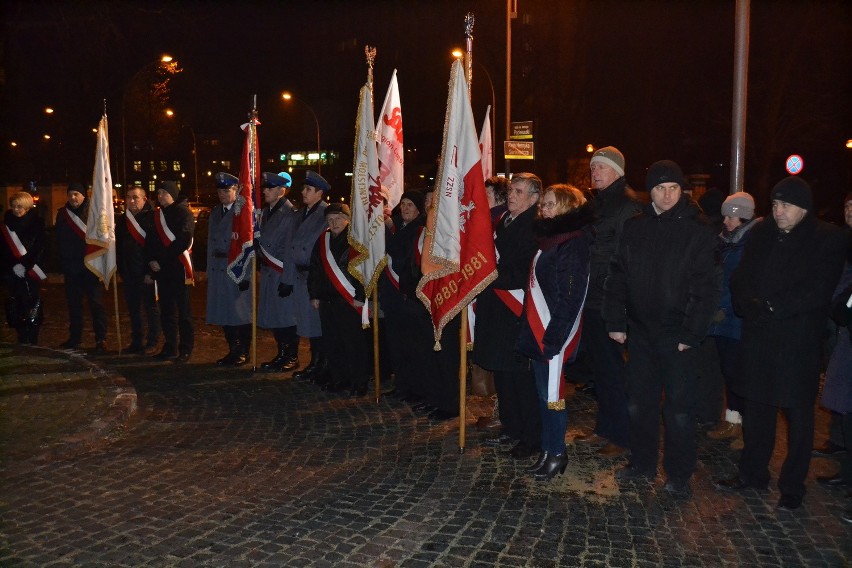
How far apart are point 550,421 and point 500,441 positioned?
0.89 meters

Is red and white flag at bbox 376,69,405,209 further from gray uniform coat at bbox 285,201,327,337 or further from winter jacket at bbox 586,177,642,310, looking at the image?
winter jacket at bbox 586,177,642,310

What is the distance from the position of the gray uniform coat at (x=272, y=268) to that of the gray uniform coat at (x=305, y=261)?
138 millimetres

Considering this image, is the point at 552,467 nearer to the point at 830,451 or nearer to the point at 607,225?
the point at 607,225

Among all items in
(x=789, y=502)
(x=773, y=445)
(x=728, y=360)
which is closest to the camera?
(x=789, y=502)

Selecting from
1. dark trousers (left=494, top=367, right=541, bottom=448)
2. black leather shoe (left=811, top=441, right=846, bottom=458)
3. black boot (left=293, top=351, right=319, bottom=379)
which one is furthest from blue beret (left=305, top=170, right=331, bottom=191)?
black leather shoe (left=811, top=441, right=846, bottom=458)

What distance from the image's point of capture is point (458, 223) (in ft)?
21.2

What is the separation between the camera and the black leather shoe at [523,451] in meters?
6.36

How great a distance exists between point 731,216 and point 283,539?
14.4ft

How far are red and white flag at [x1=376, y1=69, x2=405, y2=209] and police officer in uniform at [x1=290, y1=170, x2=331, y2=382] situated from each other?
0.94 metres

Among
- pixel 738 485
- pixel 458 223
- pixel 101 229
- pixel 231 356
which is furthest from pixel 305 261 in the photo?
pixel 738 485

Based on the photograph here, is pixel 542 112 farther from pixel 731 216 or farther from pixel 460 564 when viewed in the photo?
pixel 460 564

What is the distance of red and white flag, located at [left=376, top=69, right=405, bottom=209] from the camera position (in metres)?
8.41

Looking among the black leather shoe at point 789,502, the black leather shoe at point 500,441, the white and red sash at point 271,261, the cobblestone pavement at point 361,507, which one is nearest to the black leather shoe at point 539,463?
the cobblestone pavement at point 361,507

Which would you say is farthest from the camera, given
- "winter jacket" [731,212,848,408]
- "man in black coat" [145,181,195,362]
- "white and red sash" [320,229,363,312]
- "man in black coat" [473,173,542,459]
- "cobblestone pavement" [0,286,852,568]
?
"man in black coat" [145,181,195,362]
